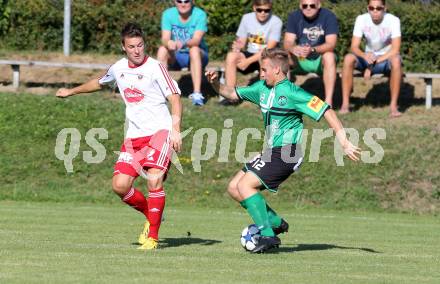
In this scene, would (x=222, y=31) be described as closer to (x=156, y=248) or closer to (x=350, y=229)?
(x=350, y=229)

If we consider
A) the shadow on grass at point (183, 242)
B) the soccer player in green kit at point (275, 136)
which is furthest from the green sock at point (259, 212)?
the shadow on grass at point (183, 242)

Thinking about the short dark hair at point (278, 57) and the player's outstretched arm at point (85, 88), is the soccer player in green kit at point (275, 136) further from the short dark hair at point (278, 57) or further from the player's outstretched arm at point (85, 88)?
the player's outstretched arm at point (85, 88)

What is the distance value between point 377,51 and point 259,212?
793 cm

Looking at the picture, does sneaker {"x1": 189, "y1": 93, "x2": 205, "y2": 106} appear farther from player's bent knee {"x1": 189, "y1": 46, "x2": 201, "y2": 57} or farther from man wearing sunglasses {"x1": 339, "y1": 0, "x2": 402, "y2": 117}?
man wearing sunglasses {"x1": 339, "y1": 0, "x2": 402, "y2": 117}

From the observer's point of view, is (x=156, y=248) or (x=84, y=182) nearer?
(x=156, y=248)

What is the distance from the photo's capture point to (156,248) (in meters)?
9.35

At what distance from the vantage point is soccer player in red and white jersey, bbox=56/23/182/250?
9500mm

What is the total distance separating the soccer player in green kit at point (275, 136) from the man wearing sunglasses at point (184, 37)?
24.2 feet

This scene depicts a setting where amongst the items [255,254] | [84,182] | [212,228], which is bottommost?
[84,182]

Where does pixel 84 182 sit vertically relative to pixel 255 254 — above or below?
below

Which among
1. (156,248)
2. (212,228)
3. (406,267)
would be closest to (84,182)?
(212,228)

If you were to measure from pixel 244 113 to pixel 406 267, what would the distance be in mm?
8732

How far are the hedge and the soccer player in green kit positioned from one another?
385 inches

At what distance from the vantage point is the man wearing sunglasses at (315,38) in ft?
53.2
